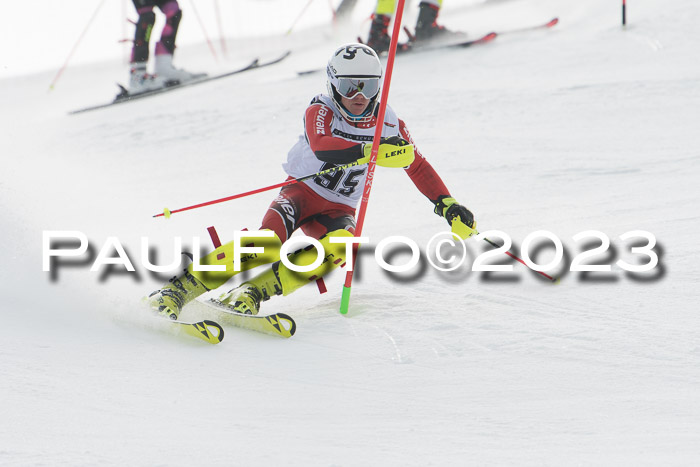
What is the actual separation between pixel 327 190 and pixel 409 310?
73 cm

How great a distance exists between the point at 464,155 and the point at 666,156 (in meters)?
1.60

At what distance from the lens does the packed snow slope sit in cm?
237

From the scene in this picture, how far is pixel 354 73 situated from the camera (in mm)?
3600

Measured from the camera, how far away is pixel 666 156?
20.2 ft

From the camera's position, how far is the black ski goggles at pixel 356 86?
3619 millimetres

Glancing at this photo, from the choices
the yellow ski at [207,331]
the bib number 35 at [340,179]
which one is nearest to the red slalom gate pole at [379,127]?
the bib number 35 at [340,179]

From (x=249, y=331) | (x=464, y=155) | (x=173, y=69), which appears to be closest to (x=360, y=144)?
(x=249, y=331)

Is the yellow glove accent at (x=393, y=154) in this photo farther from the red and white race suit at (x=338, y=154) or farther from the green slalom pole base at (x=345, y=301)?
the green slalom pole base at (x=345, y=301)

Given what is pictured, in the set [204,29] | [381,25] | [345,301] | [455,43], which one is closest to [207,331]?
[345,301]

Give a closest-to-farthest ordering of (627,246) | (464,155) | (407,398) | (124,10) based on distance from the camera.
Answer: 1. (407,398)
2. (627,246)
3. (464,155)
4. (124,10)

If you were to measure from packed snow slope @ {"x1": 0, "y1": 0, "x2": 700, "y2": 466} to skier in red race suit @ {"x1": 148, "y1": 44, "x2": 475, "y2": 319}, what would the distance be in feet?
0.58

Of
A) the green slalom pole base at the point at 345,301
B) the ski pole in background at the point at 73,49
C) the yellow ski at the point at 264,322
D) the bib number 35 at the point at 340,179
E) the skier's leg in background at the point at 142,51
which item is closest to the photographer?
the yellow ski at the point at 264,322

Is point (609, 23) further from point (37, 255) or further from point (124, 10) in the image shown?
point (37, 255)

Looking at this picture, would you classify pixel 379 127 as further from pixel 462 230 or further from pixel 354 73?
pixel 462 230
